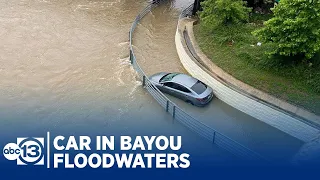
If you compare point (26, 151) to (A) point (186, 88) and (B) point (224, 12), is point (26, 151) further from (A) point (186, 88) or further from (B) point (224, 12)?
(B) point (224, 12)

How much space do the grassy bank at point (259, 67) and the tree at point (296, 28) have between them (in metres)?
0.94

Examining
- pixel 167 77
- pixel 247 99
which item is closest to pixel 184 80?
pixel 167 77

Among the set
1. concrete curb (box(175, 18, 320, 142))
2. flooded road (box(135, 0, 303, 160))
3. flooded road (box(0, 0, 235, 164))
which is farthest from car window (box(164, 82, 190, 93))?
concrete curb (box(175, 18, 320, 142))

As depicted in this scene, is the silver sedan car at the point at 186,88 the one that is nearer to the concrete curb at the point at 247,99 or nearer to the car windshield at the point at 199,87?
the car windshield at the point at 199,87

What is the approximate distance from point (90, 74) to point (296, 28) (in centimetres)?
942

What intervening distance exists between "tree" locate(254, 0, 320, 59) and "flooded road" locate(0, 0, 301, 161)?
331cm

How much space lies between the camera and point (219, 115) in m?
15.8

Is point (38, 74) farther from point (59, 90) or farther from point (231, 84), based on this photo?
point (231, 84)

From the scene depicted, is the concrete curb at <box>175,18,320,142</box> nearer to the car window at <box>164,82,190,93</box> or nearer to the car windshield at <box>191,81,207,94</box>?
the car windshield at <box>191,81,207,94</box>

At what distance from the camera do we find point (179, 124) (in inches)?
596

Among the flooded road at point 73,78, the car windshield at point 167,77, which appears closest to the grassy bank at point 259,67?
the car windshield at point 167,77

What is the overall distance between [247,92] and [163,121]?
3621mm

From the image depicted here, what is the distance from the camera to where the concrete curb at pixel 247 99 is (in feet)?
46.8

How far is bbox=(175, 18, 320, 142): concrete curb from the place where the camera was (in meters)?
14.2
